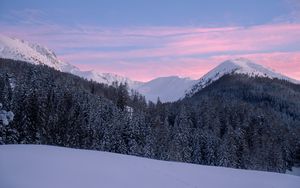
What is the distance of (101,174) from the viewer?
68.6 feet

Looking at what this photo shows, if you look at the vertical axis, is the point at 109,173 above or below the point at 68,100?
below

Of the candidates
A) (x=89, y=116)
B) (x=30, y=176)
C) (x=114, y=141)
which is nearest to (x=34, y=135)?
(x=114, y=141)

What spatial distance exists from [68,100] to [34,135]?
3123cm

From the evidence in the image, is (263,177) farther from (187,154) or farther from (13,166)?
(187,154)

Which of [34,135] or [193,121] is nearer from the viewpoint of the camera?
[34,135]

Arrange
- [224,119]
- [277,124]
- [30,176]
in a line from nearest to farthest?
1. [30,176]
2. [224,119]
3. [277,124]

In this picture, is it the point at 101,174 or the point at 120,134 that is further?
the point at 120,134

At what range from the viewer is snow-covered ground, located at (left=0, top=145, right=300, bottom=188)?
18.1 meters

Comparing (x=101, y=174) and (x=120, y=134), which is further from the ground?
(x=120, y=134)

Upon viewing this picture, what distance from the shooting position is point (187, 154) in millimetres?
78375

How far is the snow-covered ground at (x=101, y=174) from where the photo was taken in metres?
18.1

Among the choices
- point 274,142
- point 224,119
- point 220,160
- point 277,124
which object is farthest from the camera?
point 277,124

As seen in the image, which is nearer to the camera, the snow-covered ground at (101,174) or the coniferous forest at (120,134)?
the snow-covered ground at (101,174)

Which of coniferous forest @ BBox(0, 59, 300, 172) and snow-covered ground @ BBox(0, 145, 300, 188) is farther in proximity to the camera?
coniferous forest @ BBox(0, 59, 300, 172)
